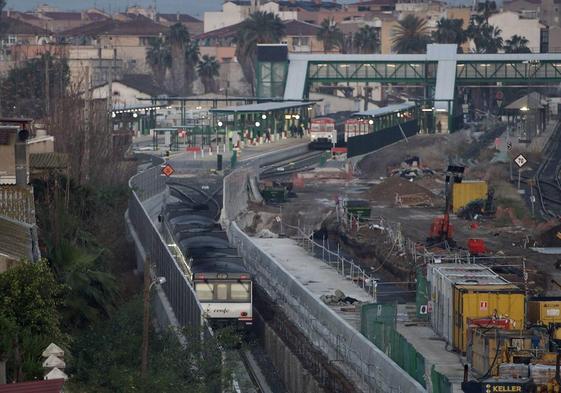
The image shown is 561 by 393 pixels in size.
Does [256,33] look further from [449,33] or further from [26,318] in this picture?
[26,318]

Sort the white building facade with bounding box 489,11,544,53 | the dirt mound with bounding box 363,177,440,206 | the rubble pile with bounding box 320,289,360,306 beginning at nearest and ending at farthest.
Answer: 1. the rubble pile with bounding box 320,289,360,306
2. the dirt mound with bounding box 363,177,440,206
3. the white building facade with bounding box 489,11,544,53

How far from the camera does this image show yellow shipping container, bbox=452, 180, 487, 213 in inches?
2694

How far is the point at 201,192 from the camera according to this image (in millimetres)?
75938

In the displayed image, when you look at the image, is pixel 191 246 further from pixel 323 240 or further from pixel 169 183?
pixel 169 183

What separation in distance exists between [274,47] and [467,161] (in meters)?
31.5

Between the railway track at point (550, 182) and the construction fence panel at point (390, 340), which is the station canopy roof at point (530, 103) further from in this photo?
the construction fence panel at point (390, 340)

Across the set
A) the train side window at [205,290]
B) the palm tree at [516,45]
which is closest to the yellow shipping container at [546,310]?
the train side window at [205,290]

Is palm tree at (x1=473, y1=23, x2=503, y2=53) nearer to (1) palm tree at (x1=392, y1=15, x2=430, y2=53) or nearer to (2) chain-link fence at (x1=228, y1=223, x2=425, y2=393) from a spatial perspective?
(1) palm tree at (x1=392, y1=15, x2=430, y2=53)

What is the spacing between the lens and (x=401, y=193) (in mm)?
76188

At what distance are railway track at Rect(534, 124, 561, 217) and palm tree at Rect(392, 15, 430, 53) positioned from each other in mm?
65672

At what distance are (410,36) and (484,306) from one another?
147236 mm

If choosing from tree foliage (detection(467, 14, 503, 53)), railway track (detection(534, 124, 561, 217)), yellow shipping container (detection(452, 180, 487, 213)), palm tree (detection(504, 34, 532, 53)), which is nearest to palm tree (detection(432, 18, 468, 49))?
tree foliage (detection(467, 14, 503, 53))

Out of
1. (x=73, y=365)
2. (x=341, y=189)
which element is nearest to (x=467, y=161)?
(x=341, y=189)

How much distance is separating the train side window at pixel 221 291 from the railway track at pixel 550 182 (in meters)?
27.3
